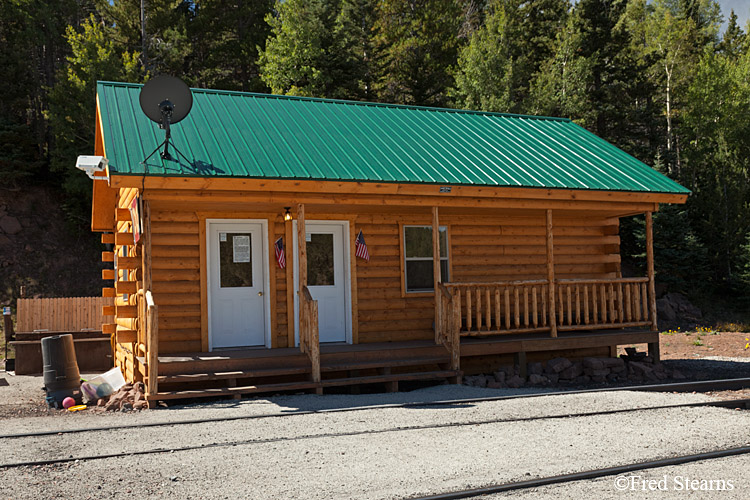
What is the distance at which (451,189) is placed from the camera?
10438 millimetres

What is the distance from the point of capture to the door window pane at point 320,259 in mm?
11547

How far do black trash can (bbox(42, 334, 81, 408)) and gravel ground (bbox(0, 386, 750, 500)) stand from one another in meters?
1.59

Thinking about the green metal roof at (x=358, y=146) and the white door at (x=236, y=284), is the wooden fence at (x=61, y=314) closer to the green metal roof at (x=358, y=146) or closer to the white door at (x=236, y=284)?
the white door at (x=236, y=284)

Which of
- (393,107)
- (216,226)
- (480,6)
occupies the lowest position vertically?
(216,226)

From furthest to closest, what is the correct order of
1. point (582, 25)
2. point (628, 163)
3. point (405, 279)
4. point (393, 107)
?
point (582, 25)
point (393, 107)
point (628, 163)
point (405, 279)

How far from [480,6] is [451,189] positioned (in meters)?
32.1

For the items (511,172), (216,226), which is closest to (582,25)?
(511,172)

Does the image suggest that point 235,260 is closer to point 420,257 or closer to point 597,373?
point 420,257

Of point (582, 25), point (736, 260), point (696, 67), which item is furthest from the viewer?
point (696, 67)

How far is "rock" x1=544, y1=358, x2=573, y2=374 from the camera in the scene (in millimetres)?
11625

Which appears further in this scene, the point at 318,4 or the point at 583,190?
the point at 318,4

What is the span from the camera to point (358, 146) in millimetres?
11383

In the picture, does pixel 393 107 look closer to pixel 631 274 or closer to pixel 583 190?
pixel 583 190

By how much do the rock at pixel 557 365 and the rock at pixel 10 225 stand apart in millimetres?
22087
